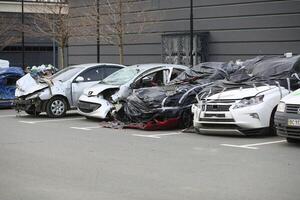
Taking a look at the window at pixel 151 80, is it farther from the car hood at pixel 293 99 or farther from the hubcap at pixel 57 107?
the car hood at pixel 293 99

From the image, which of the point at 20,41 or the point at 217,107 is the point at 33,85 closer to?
the point at 217,107

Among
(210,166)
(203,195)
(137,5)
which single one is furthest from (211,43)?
(203,195)

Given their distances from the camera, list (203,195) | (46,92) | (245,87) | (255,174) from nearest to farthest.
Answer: (203,195) < (255,174) < (245,87) < (46,92)

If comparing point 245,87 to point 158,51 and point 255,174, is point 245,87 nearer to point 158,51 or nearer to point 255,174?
point 255,174

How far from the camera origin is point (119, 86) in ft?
51.9

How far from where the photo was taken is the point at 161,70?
637 inches

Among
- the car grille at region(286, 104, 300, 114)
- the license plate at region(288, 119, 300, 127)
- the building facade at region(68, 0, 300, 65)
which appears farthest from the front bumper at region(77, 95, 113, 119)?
the building facade at region(68, 0, 300, 65)

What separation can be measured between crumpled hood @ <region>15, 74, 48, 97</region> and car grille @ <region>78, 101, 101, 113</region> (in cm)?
151

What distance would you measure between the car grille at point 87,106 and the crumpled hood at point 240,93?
13.7ft

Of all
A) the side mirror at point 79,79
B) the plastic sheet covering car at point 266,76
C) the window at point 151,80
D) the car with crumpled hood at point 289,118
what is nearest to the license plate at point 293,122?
the car with crumpled hood at point 289,118

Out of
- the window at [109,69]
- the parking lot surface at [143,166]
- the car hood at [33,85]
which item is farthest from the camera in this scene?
the window at [109,69]

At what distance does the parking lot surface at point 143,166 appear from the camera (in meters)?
7.14

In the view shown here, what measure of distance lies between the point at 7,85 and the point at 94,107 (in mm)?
6063

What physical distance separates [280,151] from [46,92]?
8.52 m
